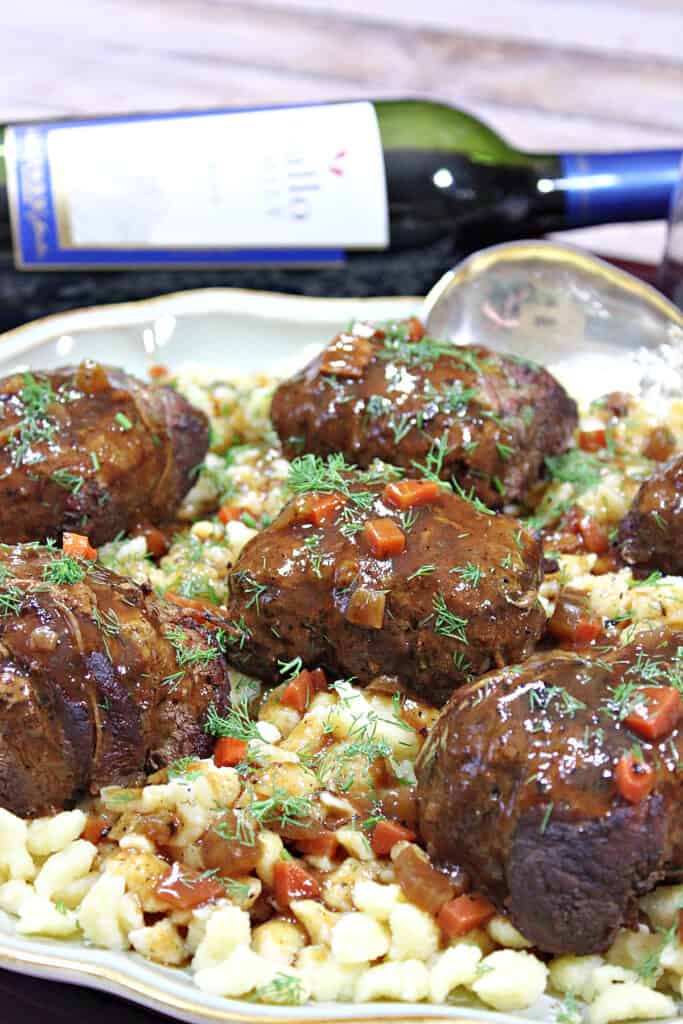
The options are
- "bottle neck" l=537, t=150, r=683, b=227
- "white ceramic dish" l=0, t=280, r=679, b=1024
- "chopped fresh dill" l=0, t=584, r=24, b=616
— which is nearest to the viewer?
"chopped fresh dill" l=0, t=584, r=24, b=616

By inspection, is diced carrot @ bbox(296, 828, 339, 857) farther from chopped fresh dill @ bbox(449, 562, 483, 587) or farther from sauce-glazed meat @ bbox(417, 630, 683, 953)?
chopped fresh dill @ bbox(449, 562, 483, 587)

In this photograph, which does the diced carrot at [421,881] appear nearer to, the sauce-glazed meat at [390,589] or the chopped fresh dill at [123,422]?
the sauce-glazed meat at [390,589]

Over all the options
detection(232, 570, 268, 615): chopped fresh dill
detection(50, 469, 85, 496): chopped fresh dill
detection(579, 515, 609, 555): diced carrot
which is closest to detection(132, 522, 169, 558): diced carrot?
detection(50, 469, 85, 496): chopped fresh dill

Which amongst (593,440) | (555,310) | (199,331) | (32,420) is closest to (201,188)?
(199,331)

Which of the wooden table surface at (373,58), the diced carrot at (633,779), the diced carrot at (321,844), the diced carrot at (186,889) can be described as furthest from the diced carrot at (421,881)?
the wooden table surface at (373,58)

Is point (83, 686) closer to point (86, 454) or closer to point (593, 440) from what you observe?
point (86, 454)
